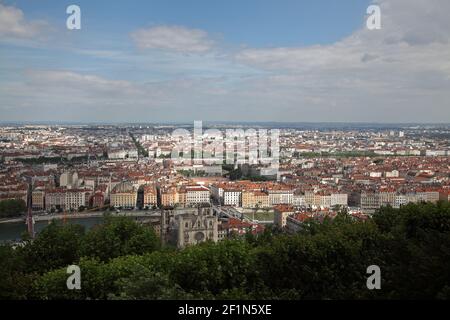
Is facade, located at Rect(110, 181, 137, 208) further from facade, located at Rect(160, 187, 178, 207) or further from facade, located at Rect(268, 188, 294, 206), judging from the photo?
facade, located at Rect(268, 188, 294, 206)

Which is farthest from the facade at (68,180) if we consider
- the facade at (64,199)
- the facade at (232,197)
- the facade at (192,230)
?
the facade at (192,230)

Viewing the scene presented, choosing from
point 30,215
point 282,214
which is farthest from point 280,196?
point 30,215

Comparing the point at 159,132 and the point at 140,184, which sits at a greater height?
the point at 159,132

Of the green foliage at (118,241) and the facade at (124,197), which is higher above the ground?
the green foliage at (118,241)

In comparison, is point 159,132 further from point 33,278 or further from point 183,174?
point 33,278

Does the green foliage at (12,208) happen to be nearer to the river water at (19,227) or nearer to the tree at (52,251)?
the river water at (19,227)
